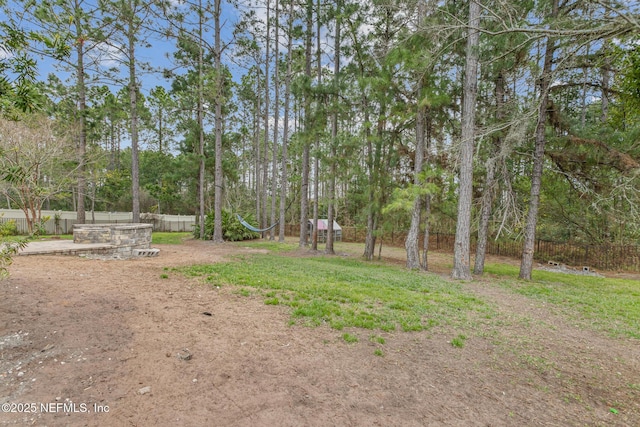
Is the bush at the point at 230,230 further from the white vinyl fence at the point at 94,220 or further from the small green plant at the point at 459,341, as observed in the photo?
the small green plant at the point at 459,341

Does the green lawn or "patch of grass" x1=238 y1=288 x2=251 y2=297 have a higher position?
"patch of grass" x1=238 y1=288 x2=251 y2=297

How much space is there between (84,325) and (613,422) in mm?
4505

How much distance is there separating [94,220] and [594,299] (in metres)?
20.6

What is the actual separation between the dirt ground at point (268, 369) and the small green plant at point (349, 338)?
72 millimetres

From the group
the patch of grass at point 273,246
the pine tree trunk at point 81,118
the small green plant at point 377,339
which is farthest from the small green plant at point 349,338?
the pine tree trunk at point 81,118

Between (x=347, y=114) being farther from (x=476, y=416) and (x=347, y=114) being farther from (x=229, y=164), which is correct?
(x=476, y=416)

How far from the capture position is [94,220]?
15828 mm

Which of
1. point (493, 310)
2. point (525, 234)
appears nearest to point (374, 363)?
point (493, 310)

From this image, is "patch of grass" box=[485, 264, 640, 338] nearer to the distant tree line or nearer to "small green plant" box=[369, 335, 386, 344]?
the distant tree line

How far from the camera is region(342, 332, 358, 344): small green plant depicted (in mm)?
2911

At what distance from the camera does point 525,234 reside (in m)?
7.41

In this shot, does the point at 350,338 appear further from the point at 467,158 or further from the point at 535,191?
the point at 535,191

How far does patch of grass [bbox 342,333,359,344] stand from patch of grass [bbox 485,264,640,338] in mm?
3451

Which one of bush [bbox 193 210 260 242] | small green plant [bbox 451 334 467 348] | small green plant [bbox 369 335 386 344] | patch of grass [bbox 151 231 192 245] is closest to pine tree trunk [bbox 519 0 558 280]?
small green plant [bbox 451 334 467 348]
